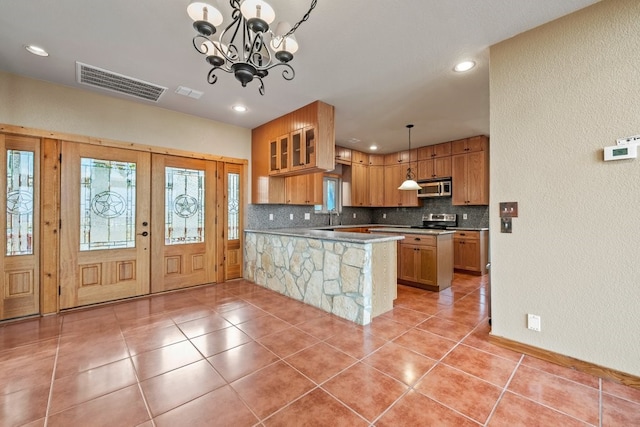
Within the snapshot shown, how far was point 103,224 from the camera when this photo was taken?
3496 millimetres

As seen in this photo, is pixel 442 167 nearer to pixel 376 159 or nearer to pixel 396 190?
pixel 396 190

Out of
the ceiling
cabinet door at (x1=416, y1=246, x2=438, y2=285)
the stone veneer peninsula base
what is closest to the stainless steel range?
cabinet door at (x1=416, y1=246, x2=438, y2=285)

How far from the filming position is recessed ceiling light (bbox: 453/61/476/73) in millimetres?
2650

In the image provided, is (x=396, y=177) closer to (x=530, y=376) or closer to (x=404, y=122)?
(x=404, y=122)

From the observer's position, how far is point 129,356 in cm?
220

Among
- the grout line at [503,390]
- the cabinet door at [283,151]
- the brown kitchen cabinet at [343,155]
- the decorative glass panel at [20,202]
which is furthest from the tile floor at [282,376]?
the brown kitchen cabinet at [343,155]

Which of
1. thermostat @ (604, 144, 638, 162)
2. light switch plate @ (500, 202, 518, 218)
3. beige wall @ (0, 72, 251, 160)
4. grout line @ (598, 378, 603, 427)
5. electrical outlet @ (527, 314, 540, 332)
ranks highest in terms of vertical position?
beige wall @ (0, 72, 251, 160)

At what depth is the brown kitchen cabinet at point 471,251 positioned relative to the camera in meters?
5.08

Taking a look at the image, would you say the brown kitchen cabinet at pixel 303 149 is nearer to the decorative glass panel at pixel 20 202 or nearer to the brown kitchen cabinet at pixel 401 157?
the decorative glass panel at pixel 20 202

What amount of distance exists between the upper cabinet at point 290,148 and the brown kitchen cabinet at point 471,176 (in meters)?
3.10

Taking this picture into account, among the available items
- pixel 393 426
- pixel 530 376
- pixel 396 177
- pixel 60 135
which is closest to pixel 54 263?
pixel 60 135

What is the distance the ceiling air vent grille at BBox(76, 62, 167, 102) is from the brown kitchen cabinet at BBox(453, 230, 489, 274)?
18.3 ft

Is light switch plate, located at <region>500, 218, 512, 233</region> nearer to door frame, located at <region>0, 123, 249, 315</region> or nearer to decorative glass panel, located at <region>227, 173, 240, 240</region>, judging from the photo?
decorative glass panel, located at <region>227, 173, 240, 240</region>

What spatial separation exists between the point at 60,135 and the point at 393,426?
14.5 ft
